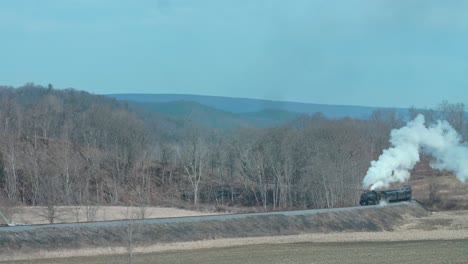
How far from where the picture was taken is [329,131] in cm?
13825

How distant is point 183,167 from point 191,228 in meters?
76.6

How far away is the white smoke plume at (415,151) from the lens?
242ft

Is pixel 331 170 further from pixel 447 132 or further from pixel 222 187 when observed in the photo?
pixel 447 132

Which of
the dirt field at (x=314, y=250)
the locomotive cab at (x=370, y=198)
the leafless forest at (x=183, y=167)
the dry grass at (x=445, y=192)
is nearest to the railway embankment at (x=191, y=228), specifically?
the dirt field at (x=314, y=250)

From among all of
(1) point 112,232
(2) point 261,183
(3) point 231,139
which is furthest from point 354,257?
(3) point 231,139

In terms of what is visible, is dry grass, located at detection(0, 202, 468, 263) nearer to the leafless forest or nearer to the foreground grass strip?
the foreground grass strip

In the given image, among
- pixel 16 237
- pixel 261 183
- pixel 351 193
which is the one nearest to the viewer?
pixel 16 237

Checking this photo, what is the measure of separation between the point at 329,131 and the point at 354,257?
313ft

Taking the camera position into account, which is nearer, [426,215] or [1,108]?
[426,215]

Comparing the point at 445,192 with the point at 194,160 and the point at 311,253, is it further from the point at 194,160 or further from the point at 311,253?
the point at 311,253

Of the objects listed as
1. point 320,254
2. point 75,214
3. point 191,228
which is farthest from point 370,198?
point 320,254

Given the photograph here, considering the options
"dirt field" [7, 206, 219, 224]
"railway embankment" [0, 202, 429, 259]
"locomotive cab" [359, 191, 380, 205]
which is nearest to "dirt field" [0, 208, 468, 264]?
"railway embankment" [0, 202, 429, 259]

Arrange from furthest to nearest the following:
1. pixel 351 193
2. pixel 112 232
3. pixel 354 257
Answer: pixel 351 193 < pixel 112 232 < pixel 354 257

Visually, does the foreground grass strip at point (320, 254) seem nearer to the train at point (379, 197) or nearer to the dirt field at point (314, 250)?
the dirt field at point (314, 250)
